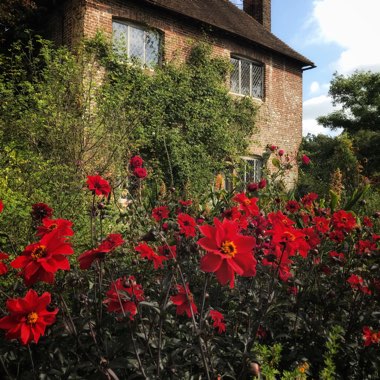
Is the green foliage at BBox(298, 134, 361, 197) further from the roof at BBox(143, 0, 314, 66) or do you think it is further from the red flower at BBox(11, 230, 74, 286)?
the red flower at BBox(11, 230, 74, 286)

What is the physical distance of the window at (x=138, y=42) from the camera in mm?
10258

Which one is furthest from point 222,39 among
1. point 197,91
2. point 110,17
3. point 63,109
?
point 63,109

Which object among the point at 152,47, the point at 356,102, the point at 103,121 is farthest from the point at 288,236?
the point at 356,102

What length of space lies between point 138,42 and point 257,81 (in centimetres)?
451

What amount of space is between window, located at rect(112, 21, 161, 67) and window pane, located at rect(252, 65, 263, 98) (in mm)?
3732

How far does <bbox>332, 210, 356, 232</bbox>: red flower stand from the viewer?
2.77 metres

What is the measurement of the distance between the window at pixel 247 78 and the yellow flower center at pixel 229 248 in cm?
1191

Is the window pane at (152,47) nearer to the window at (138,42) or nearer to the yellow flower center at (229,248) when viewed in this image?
the window at (138,42)

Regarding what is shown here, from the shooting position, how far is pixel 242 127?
1256cm

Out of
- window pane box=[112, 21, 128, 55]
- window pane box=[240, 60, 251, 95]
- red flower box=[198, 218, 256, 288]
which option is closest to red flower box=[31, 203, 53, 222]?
red flower box=[198, 218, 256, 288]

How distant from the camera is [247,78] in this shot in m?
13.4

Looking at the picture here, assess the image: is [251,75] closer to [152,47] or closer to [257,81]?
[257,81]

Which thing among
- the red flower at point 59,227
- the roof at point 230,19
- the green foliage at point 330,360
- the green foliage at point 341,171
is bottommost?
the green foliage at point 330,360

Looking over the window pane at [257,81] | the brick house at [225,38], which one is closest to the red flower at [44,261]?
the brick house at [225,38]
